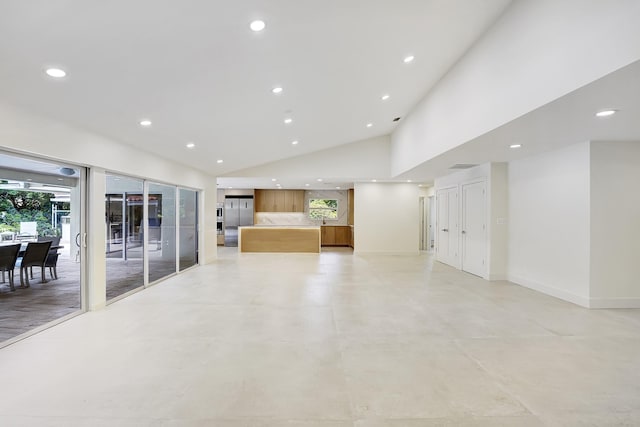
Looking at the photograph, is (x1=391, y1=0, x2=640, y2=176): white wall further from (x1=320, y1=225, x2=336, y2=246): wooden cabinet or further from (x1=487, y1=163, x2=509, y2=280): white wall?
(x1=320, y1=225, x2=336, y2=246): wooden cabinet

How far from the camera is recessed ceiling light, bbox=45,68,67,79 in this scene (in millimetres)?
2701

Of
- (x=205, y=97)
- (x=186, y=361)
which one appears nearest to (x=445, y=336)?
(x=186, y=361)

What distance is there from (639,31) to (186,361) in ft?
14.3

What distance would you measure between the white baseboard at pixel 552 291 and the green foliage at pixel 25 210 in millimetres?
7524

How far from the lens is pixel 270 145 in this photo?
289 inches

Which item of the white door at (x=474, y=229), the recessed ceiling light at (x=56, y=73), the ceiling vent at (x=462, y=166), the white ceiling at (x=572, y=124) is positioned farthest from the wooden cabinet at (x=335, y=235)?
the recessed ceiling light at (x=56, y=73)

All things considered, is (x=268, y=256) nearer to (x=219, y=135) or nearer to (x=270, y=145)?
(x=270, y=145)

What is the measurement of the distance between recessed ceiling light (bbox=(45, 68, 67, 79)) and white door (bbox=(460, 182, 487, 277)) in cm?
714

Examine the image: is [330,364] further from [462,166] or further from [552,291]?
[462,166]

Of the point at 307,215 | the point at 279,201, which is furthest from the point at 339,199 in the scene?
the point at 279,201

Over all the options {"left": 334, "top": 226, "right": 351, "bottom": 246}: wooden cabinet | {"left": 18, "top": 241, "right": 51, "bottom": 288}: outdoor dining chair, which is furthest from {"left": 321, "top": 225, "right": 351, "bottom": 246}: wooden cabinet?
{"left": 18, "top": 241, "right": 51, "bottom": 288}: outdoor dining chair

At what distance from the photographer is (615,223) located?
4746 millimetres

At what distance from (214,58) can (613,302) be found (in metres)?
6.30

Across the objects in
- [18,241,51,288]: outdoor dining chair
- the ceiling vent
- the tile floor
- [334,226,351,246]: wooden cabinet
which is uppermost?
the ceiling vent
